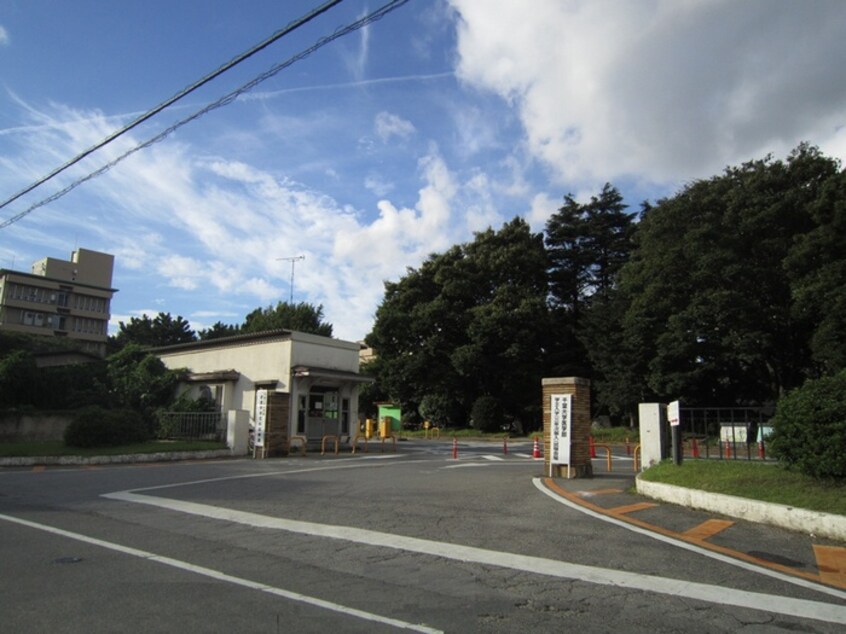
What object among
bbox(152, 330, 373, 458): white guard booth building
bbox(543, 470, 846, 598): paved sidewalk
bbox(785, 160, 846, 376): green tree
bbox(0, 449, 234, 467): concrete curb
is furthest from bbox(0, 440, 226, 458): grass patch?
bbox(785, 160, 846, 376): green tree

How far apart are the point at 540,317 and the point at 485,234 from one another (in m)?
9.46

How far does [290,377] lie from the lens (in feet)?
83.6

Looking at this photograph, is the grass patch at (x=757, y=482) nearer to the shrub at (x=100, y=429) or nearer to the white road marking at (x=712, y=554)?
the white road marking at (x=712, y=554)

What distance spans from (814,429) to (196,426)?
2238 cm

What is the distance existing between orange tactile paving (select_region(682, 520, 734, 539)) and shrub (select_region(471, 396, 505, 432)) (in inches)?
1391

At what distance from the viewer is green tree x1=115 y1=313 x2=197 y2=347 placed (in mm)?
65188

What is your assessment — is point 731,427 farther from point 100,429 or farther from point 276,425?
point 100,429

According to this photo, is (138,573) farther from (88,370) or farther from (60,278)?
(60,278)

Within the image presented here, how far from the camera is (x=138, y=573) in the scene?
623 cm

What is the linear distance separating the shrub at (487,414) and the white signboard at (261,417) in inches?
966

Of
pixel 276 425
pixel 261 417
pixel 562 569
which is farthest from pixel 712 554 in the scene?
pixel 276 425

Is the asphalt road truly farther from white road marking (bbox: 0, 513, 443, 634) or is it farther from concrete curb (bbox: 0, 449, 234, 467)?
concrete curb (bbox: 0, 449, 234, 467)

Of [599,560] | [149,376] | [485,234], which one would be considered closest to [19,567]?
[599,560]

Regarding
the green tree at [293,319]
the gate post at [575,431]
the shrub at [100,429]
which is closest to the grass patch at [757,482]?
the gate post at [575,431]
